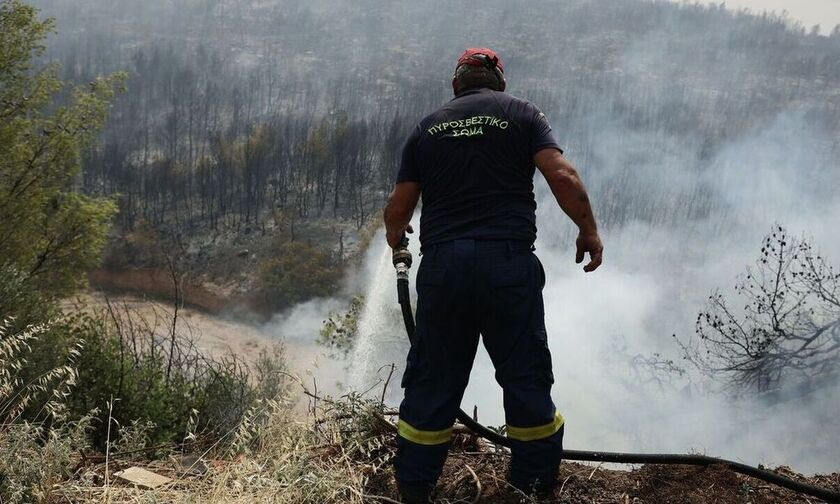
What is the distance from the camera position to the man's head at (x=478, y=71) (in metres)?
3.03

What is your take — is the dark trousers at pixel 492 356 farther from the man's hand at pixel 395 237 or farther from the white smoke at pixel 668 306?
the white smoke at pixel 668 306

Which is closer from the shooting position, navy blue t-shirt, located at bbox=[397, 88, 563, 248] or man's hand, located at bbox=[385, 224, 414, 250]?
navy blue t-shirt, located at bbox=[397, 88, 563, 248]

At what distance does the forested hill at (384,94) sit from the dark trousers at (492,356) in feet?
140

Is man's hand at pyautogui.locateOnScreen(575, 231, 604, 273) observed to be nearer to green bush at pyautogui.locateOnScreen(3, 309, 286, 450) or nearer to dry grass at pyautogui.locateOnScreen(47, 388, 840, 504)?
dry grass at pyautogui.locateOnScreen(47, 388, 840, 504)

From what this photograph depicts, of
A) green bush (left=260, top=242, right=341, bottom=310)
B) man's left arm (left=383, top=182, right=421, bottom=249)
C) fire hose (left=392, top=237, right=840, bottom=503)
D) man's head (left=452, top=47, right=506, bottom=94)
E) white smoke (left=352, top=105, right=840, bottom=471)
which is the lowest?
green bush (left=260, top=242, right=341, bottom=310)

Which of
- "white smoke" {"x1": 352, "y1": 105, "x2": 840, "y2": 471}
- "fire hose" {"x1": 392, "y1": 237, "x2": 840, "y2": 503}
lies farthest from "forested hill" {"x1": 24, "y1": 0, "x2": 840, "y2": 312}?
"fire hose" {"x1": 392, "y1": 237, "x2": 840, "y2": 503}

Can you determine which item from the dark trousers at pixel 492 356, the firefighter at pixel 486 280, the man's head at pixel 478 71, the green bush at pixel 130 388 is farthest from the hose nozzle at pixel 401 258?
the green bush at pixel 130 388

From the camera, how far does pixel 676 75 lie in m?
73.9

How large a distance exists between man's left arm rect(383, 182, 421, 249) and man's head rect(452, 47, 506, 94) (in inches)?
20.3

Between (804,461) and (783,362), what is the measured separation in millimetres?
1646

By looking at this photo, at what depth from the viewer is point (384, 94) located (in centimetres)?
7862

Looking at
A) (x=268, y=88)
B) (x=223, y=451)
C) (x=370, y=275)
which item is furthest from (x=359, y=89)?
(x=223, y=451)

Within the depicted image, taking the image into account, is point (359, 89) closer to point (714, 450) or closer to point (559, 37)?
point (559, 37)

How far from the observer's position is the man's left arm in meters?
2.99
